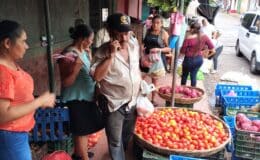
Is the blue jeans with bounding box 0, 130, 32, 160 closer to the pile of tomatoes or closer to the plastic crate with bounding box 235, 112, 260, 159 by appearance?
the pile of tomatoes

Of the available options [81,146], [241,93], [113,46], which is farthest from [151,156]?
[241,93]

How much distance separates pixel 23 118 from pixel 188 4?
10.6 m

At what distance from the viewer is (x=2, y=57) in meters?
2.07

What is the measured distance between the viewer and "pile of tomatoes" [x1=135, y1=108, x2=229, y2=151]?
3.56 m

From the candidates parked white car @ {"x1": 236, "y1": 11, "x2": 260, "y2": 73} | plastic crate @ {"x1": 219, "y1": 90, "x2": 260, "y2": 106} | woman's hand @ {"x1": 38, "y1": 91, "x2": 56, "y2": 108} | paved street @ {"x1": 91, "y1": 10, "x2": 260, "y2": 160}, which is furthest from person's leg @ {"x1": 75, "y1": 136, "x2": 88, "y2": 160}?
parked white car @ {"x1": 236, "y1": 11, "x2": 260, "y2": 73}

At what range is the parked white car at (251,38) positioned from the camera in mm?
9206

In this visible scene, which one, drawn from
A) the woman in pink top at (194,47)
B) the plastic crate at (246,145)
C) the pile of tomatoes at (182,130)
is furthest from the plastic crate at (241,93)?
the plastic crate at (246,145)

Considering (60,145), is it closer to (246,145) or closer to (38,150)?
(38,150)

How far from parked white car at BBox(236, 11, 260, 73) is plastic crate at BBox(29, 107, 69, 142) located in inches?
290

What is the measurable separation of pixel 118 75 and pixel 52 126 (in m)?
1.06

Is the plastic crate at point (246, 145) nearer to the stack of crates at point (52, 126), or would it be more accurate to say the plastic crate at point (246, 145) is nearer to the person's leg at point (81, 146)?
the person's leg at point (81, 146)

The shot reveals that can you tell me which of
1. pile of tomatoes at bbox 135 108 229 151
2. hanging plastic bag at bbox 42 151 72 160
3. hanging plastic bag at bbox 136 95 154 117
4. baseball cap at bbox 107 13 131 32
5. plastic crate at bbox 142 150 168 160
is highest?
baseball cap at bbox 107 13 131 32

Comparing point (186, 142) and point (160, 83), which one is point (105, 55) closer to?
point (186, 142)

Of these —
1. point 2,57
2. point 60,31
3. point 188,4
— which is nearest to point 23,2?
point 60,31
